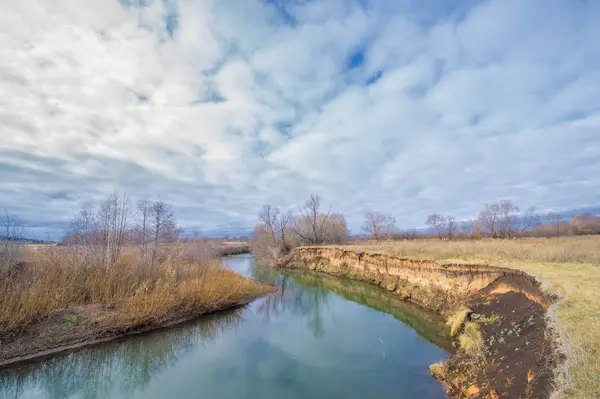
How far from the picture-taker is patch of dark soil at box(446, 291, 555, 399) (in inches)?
216

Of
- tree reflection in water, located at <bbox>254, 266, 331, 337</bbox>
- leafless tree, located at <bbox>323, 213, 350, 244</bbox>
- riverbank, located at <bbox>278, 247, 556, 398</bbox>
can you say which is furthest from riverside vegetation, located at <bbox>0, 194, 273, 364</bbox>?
leafless tree, located at <bbox>323, 213, 350, 244</bbox>

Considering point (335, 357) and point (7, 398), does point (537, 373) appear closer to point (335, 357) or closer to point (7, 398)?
point (335, 357)

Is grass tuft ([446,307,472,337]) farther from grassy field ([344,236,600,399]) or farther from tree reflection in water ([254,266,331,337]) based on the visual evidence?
tree reflection in water ([254,266,331,337])

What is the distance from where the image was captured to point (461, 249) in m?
22.2

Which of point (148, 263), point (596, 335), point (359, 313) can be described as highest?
point (148, 263)

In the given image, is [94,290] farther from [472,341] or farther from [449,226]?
[449,226]

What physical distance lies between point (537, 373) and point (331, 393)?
5.15 meters

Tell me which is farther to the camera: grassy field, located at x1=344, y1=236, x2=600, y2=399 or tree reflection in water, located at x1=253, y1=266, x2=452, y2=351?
tree reflection in water, located at x1=253, y1=266, x2=452, y2=351

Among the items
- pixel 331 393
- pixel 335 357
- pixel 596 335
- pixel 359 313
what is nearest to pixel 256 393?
pixel 331 393

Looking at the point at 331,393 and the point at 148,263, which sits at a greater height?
the point at 148,263

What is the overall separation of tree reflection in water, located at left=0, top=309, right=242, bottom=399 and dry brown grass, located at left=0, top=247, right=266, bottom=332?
137 cm

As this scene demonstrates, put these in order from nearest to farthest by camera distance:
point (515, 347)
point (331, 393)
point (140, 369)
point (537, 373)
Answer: point (537, 373) → point (515, 347) → point (331, 393) → point (140, 369)

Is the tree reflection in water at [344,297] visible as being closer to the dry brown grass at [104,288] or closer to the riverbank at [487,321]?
the riverbank at [487,321]

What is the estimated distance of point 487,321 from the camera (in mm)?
11148
